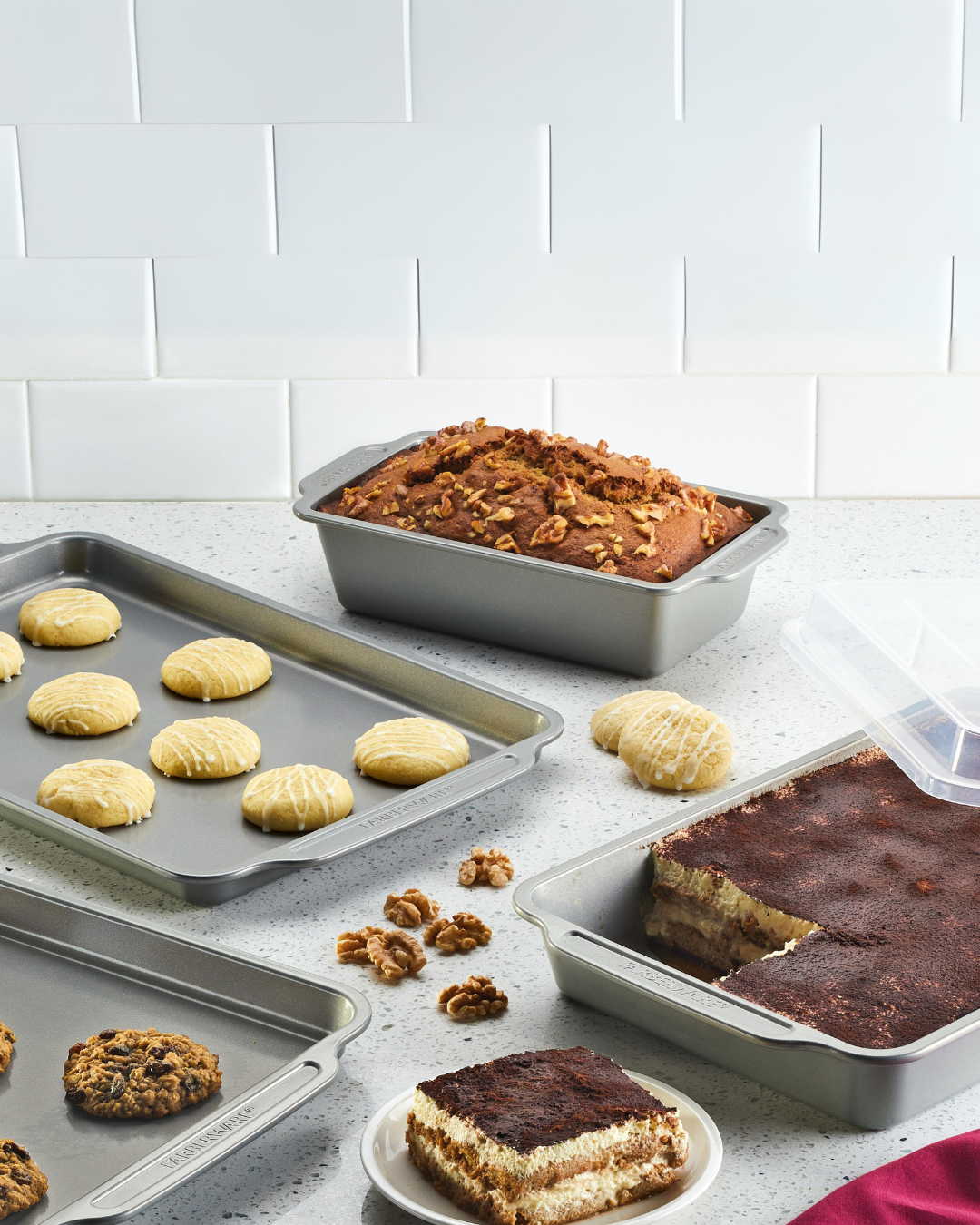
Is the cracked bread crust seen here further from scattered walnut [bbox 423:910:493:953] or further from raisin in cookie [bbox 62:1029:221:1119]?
raisin in cookie [bbox 62:1029:221:1119]

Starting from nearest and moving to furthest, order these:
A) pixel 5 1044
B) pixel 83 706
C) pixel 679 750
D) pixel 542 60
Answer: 1. pixel 5 1044
2. pixel 679 750
3. pixel 83 706
4. pixel 542 60

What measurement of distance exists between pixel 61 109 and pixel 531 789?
128 centimetres

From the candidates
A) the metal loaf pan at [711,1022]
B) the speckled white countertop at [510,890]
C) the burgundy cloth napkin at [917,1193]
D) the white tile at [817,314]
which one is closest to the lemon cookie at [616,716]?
the speckled white countertop at [510,890]

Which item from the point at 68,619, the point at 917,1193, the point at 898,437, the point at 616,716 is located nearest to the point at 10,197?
the point at 68,619

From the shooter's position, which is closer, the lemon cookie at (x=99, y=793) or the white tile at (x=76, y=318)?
the lemon cookie at (x=99, y=793)

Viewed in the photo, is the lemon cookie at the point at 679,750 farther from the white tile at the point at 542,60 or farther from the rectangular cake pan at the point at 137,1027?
the white tile at the point at 542,60

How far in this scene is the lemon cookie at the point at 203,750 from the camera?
1251mm

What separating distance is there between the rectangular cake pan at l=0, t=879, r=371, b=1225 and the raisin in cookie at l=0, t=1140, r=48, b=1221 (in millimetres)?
10

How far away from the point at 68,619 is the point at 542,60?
1011 millimetres

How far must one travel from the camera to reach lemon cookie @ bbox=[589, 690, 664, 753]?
4.25 ft

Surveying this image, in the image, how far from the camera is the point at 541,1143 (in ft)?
2.23

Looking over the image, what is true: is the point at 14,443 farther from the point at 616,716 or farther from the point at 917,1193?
the point at 917,1193

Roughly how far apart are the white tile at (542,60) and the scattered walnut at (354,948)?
130 centimetres

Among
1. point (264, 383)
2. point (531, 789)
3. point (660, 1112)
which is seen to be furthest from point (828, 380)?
point (660, 1112)
